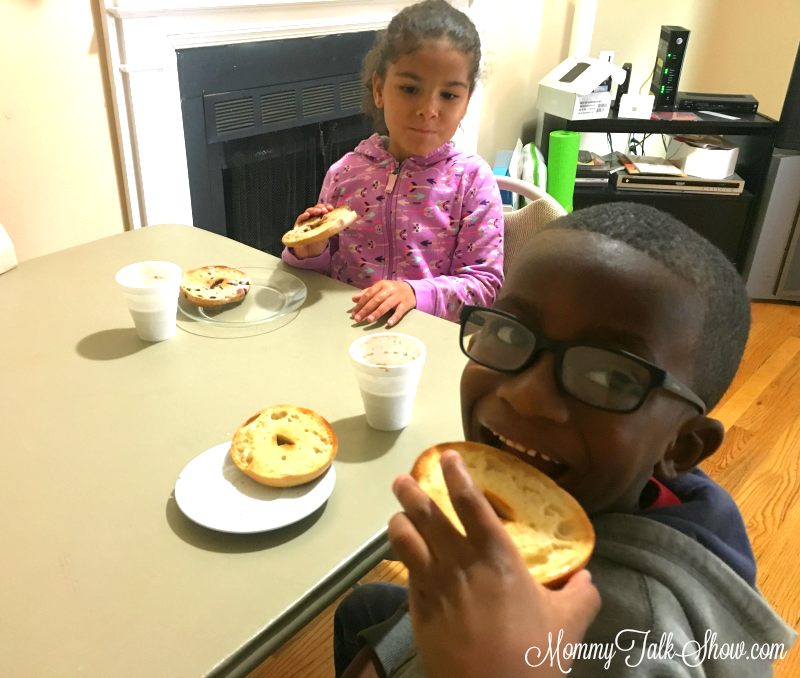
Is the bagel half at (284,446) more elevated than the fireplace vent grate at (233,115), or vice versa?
the fireplace vent grate at (233,115)

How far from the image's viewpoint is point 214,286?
4.01 feet


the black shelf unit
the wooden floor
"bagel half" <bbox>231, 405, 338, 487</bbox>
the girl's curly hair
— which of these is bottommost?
the wooden floor

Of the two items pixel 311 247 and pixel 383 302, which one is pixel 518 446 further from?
pixel 311 247

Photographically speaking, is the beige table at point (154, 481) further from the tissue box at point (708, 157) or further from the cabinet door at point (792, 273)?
the cabinet door at point (792, 273)

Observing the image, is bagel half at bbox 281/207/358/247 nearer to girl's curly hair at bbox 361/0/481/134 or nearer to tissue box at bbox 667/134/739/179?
girl's curly hair at bbox 361/0/481/134

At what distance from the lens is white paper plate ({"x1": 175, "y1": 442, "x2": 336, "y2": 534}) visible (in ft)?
2.33

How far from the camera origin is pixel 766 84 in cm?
357

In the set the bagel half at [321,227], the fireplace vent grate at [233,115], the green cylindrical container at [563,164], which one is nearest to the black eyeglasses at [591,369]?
the bagel half at [321,227]

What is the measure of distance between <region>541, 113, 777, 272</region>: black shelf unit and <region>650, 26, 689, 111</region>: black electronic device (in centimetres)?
19

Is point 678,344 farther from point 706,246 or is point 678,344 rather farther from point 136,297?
point 136,297

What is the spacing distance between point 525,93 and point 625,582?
3.06 metres

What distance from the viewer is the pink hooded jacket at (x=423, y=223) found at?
154cm

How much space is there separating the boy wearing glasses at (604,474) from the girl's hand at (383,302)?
44 centimetres
